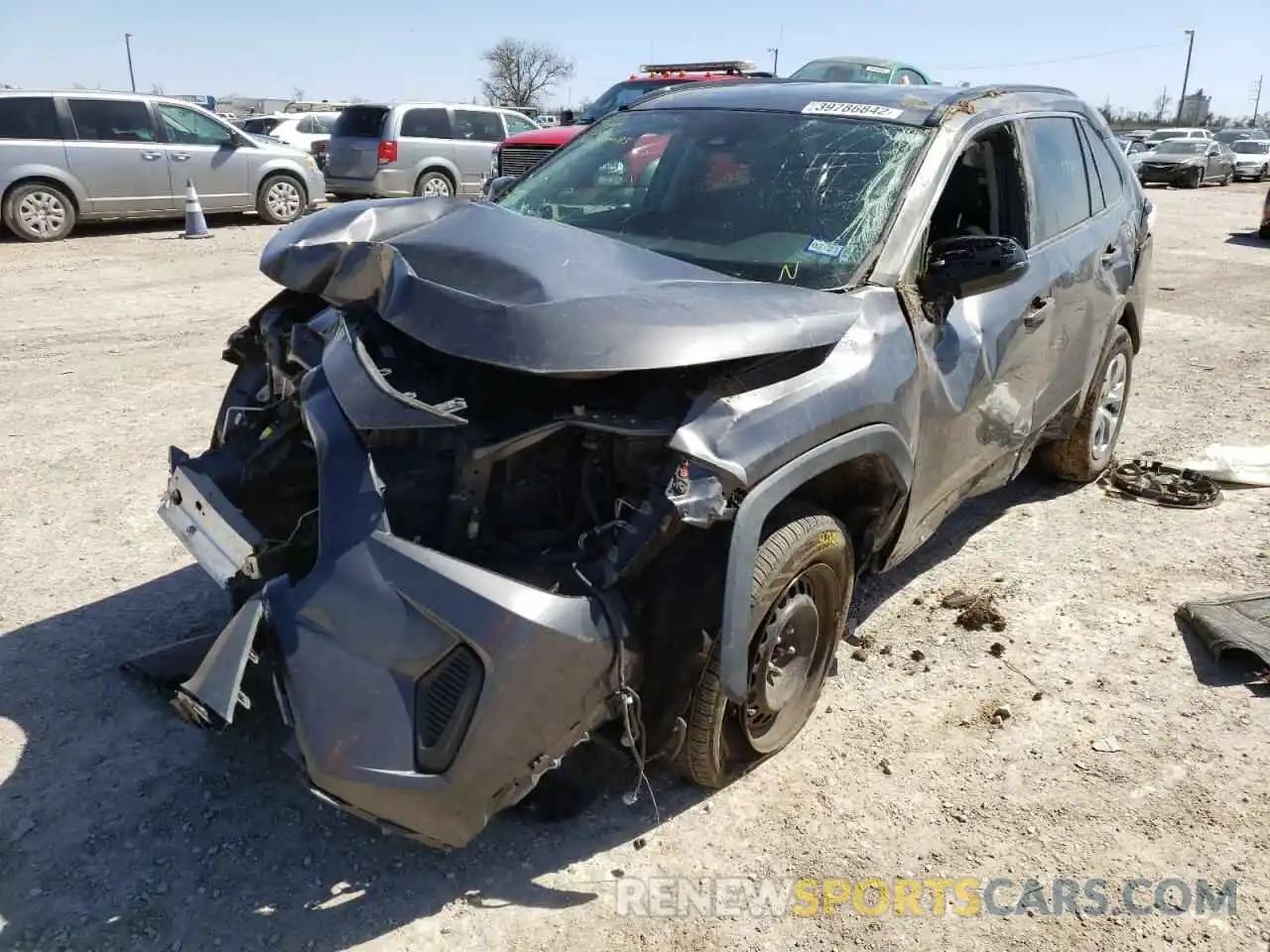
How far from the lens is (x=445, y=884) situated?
2607 millimetres

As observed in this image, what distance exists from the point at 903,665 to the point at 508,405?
188 cm

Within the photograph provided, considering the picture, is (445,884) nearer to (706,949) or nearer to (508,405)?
(706,949)

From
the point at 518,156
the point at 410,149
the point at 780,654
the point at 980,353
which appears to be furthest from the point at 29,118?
the point at 780,654

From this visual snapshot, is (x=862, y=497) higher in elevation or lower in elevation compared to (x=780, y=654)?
higher

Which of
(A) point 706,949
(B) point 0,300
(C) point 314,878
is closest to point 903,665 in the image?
(A) point 706,949

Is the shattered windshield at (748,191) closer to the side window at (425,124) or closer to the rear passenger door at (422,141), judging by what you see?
the rear passenger door at (422,141)

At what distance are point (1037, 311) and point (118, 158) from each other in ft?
41.0

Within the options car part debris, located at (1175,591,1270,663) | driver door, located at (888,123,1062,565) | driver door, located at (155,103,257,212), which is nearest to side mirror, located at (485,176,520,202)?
driver door, located at (888,123,1062,565)

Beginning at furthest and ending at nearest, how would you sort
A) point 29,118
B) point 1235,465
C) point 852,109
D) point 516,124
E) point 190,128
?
point 516,124
point 190,128
point 29,118
point 1235,465
point 852,109

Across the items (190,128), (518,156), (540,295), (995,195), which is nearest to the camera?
(540,295)

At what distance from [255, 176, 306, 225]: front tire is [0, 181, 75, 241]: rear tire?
8.26 feet

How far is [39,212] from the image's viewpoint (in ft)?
40.0

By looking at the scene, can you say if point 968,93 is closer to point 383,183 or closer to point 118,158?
point 118,158

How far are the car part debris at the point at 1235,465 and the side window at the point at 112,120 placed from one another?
12.8 meters
